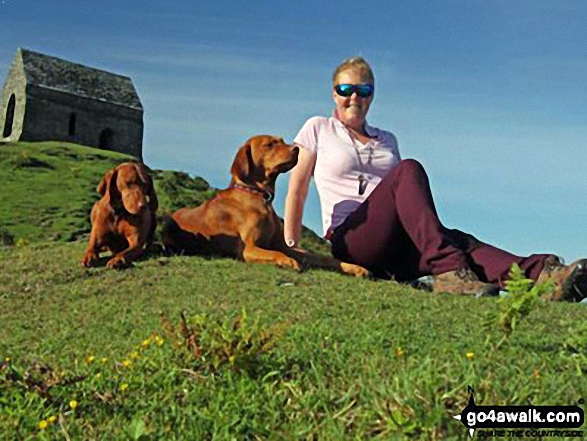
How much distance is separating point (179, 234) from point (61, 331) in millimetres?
2821

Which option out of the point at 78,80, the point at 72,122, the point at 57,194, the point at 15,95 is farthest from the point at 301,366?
the point at 78,80

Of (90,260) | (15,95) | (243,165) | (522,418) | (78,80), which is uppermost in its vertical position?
(78,80)

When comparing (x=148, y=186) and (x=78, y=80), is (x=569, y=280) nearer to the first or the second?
(x=148, y=186)

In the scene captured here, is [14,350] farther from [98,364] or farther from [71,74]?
[71,74]

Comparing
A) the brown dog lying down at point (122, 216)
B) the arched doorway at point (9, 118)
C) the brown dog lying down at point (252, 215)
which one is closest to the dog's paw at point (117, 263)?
the brown dog lying down at point (122, 216)

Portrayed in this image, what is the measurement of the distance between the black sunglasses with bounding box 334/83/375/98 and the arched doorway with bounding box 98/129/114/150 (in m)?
36.5

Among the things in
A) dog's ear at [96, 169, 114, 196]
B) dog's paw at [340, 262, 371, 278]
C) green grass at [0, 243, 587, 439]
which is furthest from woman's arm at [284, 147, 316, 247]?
dog's ear at [96, 169, 114, 196]

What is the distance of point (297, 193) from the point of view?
7.12 metres

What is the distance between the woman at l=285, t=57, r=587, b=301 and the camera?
6.00 m

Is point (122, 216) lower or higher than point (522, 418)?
higher

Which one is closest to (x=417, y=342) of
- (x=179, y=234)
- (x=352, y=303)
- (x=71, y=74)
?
(x=352, y=303)

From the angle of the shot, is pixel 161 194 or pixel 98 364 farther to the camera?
pixel 161 194

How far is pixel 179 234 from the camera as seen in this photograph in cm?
769

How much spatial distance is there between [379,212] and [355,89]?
1383 mm
